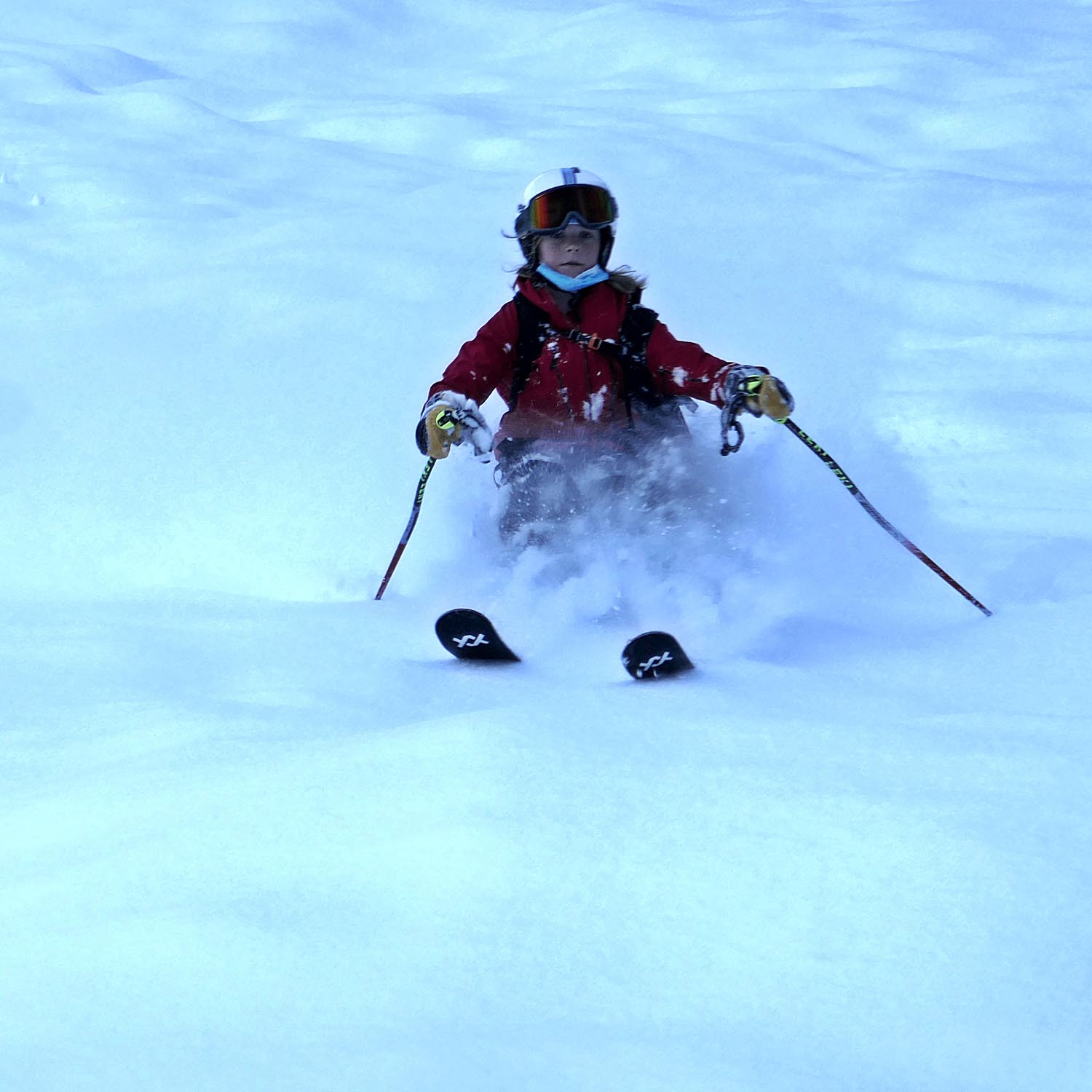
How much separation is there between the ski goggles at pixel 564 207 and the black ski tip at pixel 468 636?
1598 mm

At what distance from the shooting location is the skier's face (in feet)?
13.9

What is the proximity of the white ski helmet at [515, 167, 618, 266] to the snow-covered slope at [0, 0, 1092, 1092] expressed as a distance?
925mm

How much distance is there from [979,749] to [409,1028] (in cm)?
140

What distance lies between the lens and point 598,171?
7.73 metres

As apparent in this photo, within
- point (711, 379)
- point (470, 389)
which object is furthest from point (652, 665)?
point (470, 389)

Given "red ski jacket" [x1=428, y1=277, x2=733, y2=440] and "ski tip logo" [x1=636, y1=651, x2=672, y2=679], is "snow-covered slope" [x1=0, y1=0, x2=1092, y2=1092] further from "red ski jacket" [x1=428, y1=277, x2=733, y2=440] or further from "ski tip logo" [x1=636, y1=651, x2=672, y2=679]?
"red ski jacket" [x1=428, y1=277, x2=733, y2=440]

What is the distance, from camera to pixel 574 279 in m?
4.26

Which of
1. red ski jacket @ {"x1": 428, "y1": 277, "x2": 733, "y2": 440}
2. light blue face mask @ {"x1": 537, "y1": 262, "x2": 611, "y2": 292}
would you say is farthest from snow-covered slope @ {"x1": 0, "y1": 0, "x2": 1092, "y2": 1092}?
light blue face mask @ {"x1": 537, "y1": 262, "x2": 611, "y2": 292}

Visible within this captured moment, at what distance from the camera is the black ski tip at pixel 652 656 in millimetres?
3117

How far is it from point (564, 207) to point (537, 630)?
60.5 inches

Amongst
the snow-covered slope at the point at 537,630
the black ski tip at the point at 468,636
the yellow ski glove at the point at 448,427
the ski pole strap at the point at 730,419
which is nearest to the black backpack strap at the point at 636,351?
the snow-covered slope at the point at 537,630

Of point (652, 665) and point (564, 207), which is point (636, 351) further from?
point (652, 665)

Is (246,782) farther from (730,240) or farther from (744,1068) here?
(730,240)

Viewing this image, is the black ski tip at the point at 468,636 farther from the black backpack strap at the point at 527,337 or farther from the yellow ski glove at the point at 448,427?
the black backpack strap at the point at 527,337
